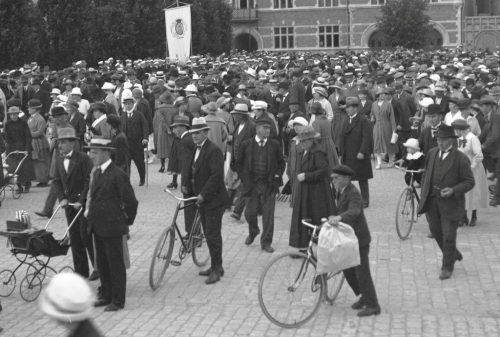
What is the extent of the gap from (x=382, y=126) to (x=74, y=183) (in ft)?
34.3

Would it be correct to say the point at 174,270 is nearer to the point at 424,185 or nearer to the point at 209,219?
the point at 209,219

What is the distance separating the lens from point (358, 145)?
14938 millimetres

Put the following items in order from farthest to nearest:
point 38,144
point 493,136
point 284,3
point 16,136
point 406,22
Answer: point 284,3 → point 406,22 → point 38,144 → point 16,136 → point 493,136

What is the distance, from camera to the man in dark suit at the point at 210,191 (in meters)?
10.5

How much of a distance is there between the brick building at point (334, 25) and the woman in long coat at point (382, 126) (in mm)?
49387

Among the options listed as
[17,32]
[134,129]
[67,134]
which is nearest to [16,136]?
[134,129]

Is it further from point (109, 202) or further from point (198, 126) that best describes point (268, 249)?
point (109, 202)

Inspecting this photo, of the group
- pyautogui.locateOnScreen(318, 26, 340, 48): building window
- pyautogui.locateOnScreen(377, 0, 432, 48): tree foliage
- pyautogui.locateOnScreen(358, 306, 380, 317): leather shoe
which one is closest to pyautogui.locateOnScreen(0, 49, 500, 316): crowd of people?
pyautogui.locateOnScreen(358, 306, 380, 317): leather shoe

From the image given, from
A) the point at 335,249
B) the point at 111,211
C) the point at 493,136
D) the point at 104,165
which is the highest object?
the point at 104,165

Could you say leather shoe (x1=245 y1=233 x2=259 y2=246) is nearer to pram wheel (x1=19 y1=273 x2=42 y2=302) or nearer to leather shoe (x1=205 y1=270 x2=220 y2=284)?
leather shoe (x1=205 y1=270 x2=220 y2=284)

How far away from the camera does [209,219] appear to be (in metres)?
10.5

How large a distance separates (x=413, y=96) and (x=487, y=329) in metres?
13.2

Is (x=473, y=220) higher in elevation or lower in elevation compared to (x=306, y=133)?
lower

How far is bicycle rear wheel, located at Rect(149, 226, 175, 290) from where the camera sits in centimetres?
1001
